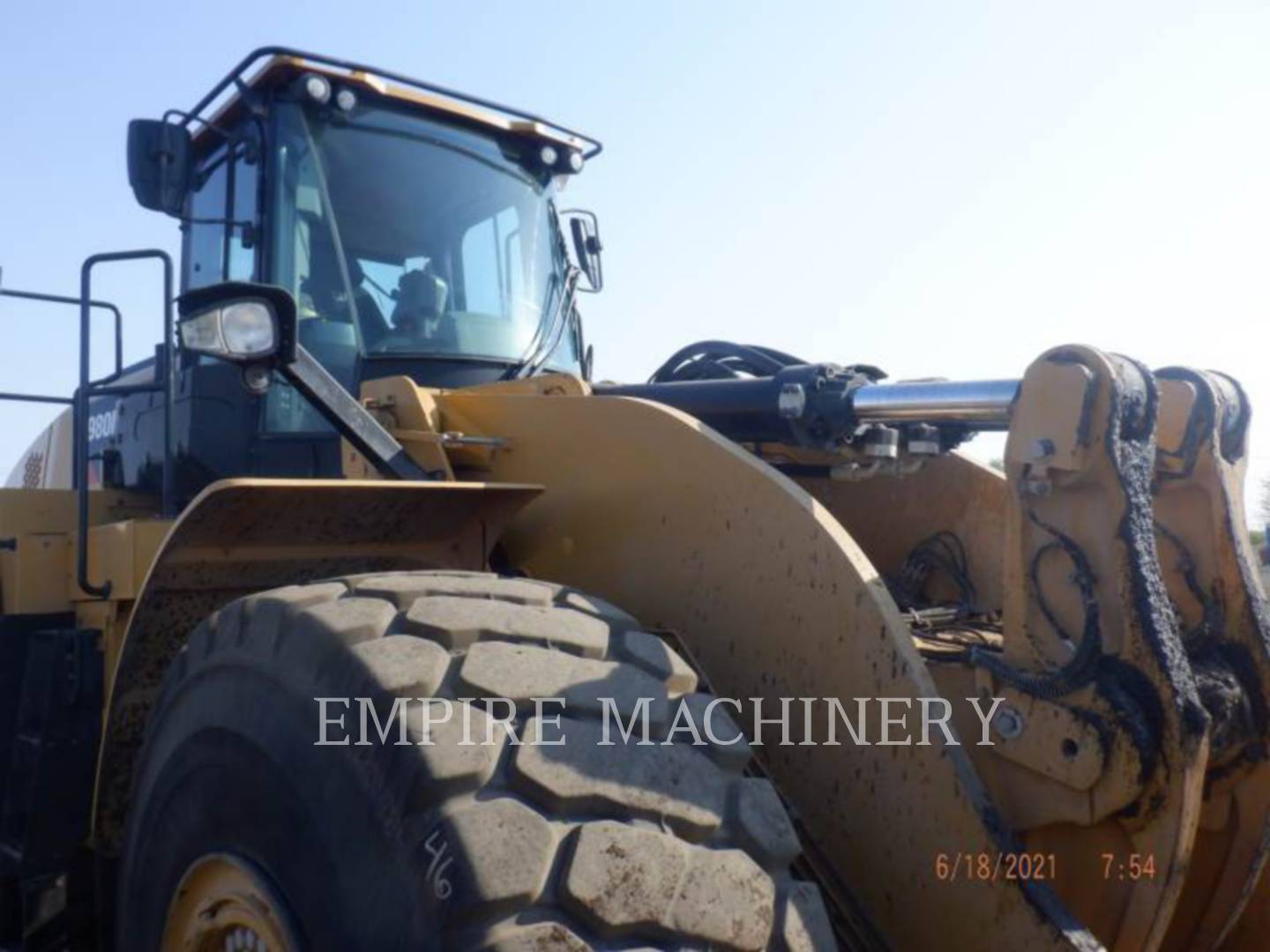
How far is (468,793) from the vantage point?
5.98ft

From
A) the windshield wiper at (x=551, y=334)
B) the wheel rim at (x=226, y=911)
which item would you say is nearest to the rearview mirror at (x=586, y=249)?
the windshield wiper at (x=551, y=334)

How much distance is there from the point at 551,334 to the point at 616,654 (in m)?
2.30

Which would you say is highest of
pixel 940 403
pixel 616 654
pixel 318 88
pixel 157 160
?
pixel 318 88

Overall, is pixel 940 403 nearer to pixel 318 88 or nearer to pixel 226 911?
pixel 226 911

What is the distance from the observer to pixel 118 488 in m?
4.54

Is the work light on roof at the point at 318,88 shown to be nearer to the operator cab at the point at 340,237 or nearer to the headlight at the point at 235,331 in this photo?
the operator cab at the point at 340,237

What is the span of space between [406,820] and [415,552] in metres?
1.26

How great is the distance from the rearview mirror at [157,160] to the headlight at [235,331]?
1.50 metres

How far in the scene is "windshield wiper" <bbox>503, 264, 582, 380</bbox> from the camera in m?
4.06

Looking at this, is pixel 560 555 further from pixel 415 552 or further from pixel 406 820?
pixel 406 820

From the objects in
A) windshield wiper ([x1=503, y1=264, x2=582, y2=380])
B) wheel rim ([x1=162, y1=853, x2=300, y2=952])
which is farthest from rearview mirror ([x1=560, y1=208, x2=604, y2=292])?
wheel rim ([x1=162, y1=853, x2=300, y2=952])

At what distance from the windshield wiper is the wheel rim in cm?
203
